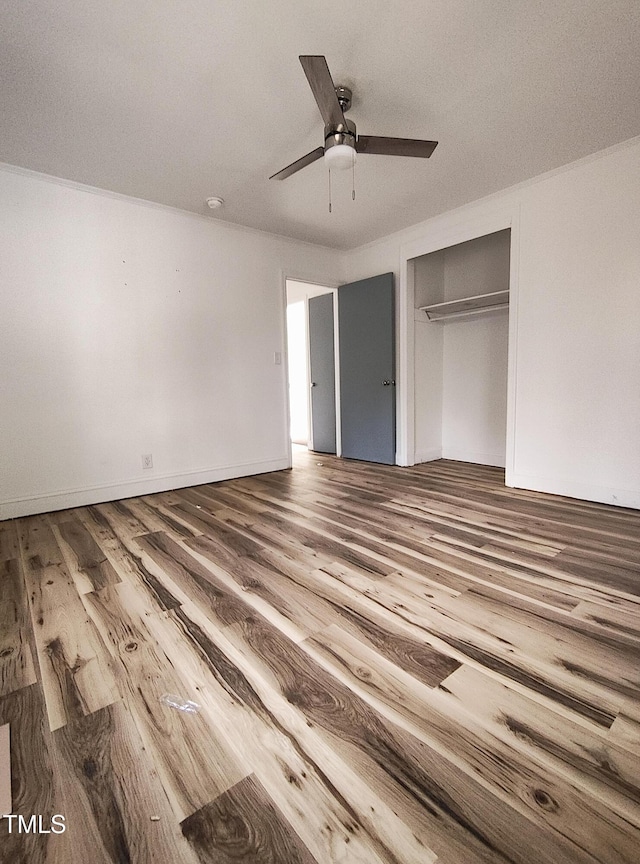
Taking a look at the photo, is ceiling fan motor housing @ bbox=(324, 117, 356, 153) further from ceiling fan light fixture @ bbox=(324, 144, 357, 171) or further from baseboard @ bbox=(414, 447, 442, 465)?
baseboard @ bbox=(414, 447, 442, 465)

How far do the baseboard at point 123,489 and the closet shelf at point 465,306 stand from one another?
2.42 metres

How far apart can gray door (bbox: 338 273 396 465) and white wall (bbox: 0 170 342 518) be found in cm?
86

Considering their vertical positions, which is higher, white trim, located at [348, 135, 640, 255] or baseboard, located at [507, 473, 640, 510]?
white trim, located at [348, 135, 640, 255]

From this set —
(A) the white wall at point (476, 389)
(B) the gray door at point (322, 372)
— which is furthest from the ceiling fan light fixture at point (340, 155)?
(B) the gray door at point (322, 372)

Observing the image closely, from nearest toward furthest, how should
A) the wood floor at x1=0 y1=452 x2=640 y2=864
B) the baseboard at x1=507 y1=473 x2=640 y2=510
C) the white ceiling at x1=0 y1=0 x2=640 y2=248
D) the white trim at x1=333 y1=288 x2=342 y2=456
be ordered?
the wood floor at x1=0 y1=452 x2=640 y2=864, the white ceiling at x1=0 y1=0 x2=640 y2=248, the baseboard at x1=507 y1=473 x2=640 y2=510, the white trim at x1=333 y1=288 x2=342 y2=456

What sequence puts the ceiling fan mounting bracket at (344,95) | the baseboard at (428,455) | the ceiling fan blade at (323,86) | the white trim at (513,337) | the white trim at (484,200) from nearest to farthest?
the ceiling fan blade at (323,86), the ceiling fan mounting bracket at (344,95), the white trim at (484,200), the white trim at (513,337), the baseboard at (428,455)

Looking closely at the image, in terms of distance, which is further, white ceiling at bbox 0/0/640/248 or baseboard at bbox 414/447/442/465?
baseboard at bbox 414/447/442/465

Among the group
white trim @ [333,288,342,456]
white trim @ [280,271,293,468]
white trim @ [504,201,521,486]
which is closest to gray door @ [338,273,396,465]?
white trim @ [333,288,342,456]

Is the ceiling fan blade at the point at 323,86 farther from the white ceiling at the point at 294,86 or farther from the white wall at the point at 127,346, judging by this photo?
the white wall at the point at 127,346

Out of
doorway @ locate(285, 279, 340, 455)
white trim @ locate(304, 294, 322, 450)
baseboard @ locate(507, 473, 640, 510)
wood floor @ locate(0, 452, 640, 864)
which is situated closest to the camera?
wood floor @ locate(0, 452, 640, 864)

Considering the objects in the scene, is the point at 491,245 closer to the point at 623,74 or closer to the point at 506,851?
the point at 623,74

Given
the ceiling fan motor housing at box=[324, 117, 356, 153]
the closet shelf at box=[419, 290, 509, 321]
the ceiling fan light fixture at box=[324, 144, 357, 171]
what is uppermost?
the ceiling fan motor housing at box=[324, 117, 356, 153]

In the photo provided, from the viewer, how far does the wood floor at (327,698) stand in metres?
0.76

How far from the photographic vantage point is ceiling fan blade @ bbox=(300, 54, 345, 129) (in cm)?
153
